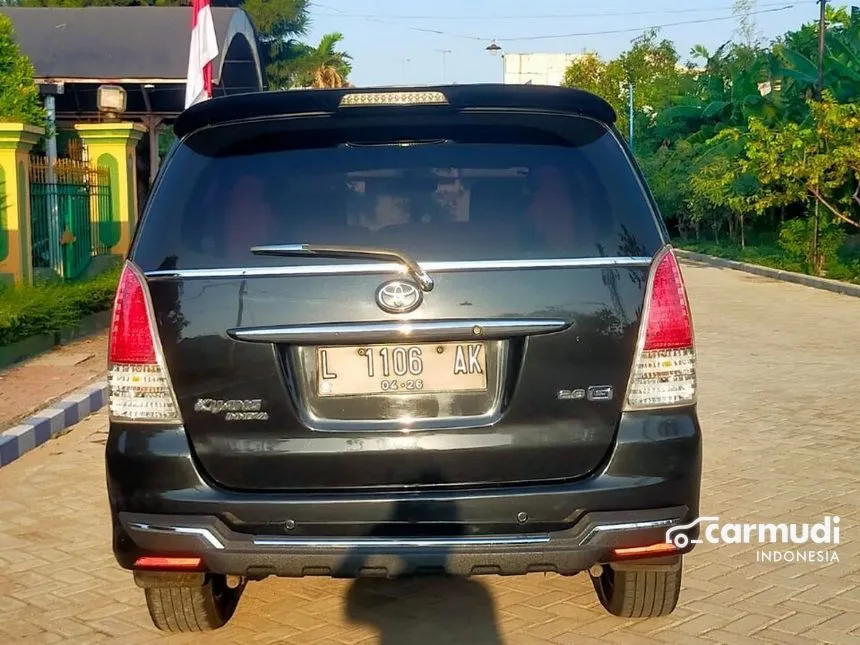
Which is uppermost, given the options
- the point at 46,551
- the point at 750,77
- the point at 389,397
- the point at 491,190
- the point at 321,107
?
the point at 750,77

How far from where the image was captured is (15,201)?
416 inches

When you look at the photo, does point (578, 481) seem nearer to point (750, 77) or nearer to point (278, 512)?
point (278, 512)

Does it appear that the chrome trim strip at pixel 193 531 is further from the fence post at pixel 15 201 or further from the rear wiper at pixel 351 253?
the fence post at pixel 15 201

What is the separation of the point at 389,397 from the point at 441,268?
39 cm

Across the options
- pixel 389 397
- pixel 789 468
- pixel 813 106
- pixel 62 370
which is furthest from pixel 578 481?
pixel 813 106

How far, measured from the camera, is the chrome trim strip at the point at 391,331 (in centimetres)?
294

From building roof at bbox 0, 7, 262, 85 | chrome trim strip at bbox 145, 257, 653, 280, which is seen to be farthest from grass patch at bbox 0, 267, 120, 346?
building roof at bbox 0, 7, 262, 85

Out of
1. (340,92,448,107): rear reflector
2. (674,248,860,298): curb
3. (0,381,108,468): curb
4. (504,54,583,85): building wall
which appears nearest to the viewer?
(340,92,448,107): rear reflector

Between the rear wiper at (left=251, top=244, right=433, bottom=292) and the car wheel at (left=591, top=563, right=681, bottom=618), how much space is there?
1299 millimetres

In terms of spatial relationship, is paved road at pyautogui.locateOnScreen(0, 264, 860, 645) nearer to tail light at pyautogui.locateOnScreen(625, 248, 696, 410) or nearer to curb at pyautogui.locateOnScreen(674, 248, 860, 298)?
tail light at pyautogui.locateOnScreen(625, 248, 696, 410)

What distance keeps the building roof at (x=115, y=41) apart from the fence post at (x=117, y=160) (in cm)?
393

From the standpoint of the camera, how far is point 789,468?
236 inches

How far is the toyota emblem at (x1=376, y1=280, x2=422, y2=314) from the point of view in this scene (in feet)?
9.67

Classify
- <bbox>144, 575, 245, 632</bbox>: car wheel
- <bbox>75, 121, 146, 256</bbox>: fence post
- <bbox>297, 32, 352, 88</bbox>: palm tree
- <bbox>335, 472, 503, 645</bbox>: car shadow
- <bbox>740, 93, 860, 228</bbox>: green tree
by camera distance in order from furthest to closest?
<bbox>297, 32, 352, 88</bbox>: palm tree → <bbox>740, 93, 860, 228</bbox>: green tree → <bbox>75, 121, 146, 256</bbox>: fence post → <bbox>335, 472, 503, 645</bbox>: car shadow → <bbox>144, 575, 245, 632</bbox>: car wheel
